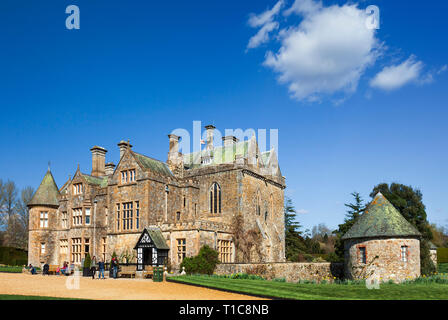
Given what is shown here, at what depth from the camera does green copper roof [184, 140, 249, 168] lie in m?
41.3

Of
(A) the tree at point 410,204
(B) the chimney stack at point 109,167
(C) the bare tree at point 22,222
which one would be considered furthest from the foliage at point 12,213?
(A) the tree at point 410,204

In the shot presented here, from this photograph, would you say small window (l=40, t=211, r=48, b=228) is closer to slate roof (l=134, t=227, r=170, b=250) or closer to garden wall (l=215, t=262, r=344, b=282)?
slate roof (l=134, t=227, r=170, b=250)

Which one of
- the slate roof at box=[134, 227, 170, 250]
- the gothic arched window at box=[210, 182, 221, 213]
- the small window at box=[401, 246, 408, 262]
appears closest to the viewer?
the small window at box=[401, 246, 408, 262]

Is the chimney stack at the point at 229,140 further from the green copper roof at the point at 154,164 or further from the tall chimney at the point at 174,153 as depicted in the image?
the green copper roof at the point at 154,164

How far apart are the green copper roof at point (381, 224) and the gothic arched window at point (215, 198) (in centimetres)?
1446

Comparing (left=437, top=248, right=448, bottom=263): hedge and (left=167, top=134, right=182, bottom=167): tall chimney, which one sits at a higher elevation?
(left=167, top=134, right=182, bottom=167): tall chimney

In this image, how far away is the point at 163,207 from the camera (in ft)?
120

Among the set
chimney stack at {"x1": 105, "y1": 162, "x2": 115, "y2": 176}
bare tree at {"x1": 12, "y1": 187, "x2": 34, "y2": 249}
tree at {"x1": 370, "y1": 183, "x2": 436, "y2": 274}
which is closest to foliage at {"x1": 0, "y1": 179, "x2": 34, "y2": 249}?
bare tree at {"x1": 12, "y1": 187, "x2": 34, "y2": 249}

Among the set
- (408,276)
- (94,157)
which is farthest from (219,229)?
(94,157)

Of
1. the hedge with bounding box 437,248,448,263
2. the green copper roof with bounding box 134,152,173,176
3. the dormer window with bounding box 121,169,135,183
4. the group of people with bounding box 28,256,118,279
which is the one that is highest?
the green copper roof with bounding box 134,152,173,176

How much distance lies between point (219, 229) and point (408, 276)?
46.8 feet

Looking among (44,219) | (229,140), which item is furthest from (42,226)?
(229,140)

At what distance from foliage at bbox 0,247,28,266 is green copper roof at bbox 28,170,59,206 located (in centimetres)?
739

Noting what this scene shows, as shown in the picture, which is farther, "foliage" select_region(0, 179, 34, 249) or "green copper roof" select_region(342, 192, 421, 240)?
"foliage" select_region(0, 179, 34, 249)
